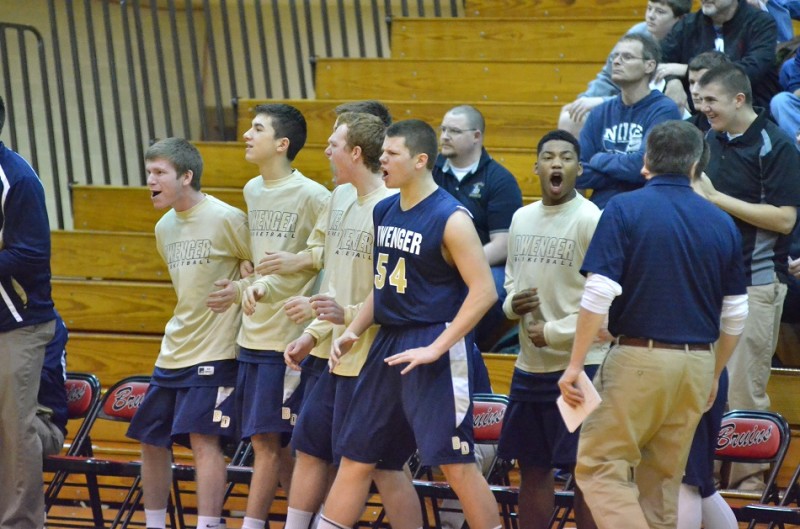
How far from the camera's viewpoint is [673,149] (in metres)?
4.01

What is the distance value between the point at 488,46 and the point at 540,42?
1.14 ft

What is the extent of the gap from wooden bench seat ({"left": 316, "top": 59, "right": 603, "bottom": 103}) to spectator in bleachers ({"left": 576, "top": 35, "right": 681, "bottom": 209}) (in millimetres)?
1966

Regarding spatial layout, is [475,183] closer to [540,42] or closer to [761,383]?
[761,383]

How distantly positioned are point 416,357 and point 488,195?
6.33ft

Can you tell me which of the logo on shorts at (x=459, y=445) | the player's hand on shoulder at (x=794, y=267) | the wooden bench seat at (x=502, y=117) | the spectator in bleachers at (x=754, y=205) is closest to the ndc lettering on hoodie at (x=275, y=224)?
the logo on shorts at (x=459, y=445)

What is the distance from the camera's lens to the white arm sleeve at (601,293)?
12.6ft

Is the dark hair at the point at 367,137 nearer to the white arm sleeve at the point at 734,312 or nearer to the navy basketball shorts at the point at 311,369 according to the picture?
the navy basketball shorts at the point at 311,369

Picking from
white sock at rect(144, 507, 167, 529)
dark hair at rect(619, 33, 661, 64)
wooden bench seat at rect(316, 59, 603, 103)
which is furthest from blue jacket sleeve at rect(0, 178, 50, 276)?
wooden bench seat at rect(316, 59, 603, 103)

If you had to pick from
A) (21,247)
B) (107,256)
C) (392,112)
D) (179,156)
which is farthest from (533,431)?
(107,256)

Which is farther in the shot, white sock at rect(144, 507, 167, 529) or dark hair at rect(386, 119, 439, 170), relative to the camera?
white sock at rect(144, 507, 167, 529)

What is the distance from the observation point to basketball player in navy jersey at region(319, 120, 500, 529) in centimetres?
408

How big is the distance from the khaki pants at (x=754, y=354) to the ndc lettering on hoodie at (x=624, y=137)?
834mm

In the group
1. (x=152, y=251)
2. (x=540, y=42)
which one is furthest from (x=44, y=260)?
(x=540, y=42)

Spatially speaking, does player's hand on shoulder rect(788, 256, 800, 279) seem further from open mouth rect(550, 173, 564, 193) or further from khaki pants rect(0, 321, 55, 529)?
khaki pants rect(0, 321, 55, 529)
